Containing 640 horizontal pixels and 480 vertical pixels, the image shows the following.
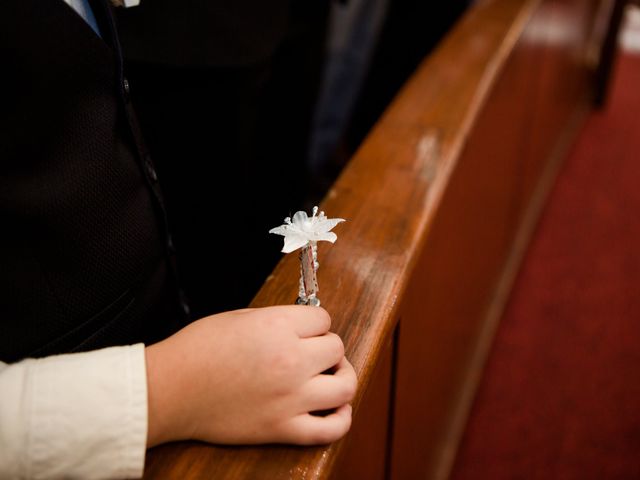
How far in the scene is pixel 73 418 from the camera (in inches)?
18.9

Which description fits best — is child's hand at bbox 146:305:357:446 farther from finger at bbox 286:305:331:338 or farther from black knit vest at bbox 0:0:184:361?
black knit vest at bbox 0:0:184:361

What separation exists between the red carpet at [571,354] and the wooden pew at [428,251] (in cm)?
9

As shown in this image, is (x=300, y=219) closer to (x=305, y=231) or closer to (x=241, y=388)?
(x=305, y=231)

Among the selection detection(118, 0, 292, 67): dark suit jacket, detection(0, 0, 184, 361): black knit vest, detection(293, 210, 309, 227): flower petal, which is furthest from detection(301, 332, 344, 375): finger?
detection(118, 0, 292, 67): dark suit jacket

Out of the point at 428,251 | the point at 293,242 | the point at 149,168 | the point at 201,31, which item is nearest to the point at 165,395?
the point at 293,242

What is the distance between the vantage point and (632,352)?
1.85 m

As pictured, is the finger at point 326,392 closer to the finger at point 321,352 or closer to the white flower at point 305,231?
the finger at point 321,352

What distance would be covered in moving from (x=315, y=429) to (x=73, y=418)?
20cm

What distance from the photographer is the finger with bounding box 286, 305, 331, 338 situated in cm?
54

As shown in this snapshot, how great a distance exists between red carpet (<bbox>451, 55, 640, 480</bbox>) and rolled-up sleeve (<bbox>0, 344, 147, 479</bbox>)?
1.25 metres

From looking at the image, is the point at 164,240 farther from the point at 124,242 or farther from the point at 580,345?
the point at 580,345

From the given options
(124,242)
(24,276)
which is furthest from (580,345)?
(24,276)

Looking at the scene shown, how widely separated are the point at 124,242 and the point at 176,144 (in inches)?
18.8

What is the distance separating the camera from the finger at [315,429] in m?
0.51
